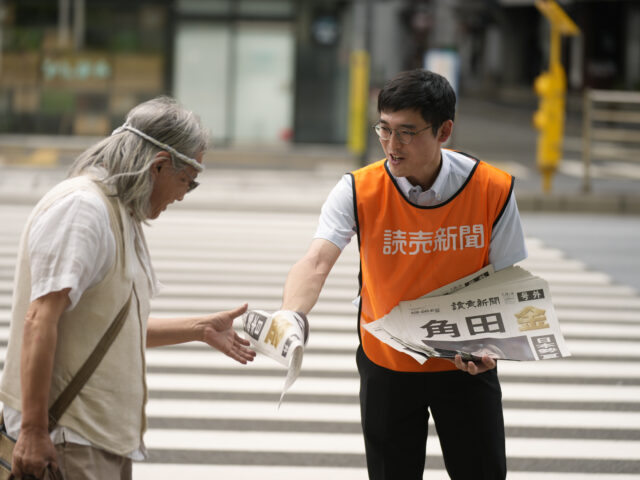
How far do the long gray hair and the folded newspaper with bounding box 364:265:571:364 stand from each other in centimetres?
86

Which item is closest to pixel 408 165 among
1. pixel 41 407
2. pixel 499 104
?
pixel 41 407

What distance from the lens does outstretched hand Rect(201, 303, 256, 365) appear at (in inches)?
131

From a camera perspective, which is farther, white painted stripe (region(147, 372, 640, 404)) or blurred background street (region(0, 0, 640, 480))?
white painted stripe (region(147, 372, 640, 404))

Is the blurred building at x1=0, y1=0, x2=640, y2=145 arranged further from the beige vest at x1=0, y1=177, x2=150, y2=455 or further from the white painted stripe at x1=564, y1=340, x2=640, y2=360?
the beige vest at x1=0, y1=177, x2=150, y2=455

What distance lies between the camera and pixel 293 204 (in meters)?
15.4

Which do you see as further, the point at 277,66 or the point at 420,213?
the point at 277,66

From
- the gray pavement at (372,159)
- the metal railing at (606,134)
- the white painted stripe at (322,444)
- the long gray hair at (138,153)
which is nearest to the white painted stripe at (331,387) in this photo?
the white painted stripe at (322,444)

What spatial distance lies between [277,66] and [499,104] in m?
30.8

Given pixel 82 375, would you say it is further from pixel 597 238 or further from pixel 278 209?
pixel 278 209

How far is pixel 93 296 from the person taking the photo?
111 inches

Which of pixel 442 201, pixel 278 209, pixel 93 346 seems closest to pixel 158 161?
pixel 93 346

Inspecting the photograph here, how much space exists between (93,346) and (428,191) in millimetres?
1160

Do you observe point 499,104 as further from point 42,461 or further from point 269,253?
point 42,461

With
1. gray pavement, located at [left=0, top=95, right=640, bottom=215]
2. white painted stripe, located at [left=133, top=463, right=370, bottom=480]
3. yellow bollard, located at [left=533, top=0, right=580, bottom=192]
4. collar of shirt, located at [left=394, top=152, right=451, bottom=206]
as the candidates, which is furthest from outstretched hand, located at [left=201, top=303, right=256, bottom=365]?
yellow bollard, located at [left=533, top=0, right=580, bottom=192]
